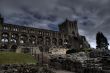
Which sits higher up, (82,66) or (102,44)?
(102,44)

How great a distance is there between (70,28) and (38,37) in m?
27.2

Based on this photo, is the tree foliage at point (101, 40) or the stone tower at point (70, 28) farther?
the stone tower at point (70, 28)

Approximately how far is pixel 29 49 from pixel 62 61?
1263 cm

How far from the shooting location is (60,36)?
95750mm

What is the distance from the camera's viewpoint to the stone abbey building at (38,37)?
247ft

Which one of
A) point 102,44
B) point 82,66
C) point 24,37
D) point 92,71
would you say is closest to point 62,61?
point 82,66

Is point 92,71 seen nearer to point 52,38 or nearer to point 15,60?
point 15,60

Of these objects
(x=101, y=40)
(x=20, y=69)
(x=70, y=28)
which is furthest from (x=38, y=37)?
(x=20, y=69)

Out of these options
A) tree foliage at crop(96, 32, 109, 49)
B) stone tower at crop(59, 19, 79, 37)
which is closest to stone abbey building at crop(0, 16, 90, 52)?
stone tower at crop(59, 19, 79, 37)

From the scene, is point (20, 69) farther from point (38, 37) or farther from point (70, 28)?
point (70, 28)

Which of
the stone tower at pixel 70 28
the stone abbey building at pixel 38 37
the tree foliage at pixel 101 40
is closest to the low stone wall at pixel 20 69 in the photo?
the stone abbey building at pixel 38 37

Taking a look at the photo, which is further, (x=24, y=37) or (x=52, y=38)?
(x=52, y=38)

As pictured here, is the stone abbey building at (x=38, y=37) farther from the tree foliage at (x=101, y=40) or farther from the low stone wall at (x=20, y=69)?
the low stone wall at (x=20, y=69)

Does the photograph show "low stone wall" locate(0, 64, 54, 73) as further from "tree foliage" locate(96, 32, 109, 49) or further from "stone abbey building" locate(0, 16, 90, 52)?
"tree foliage" locate(96, 32, 109, 49)
